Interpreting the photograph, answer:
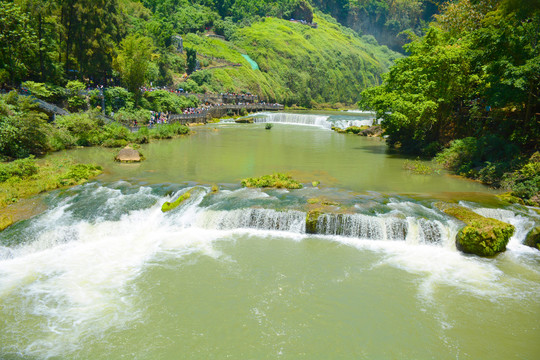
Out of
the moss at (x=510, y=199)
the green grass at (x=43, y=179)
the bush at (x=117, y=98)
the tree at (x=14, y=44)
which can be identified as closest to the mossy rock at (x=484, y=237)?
the moss at (x=510, y=199)

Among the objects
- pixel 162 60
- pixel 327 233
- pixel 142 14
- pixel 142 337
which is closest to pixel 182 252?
pixel 142 337

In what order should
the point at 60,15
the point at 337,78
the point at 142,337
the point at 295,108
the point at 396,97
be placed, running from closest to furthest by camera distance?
the point at 142,337
the point at 396,97
the point at 60,15
the point at 295,108
the point at 337,78

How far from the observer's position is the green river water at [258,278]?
27.9ft

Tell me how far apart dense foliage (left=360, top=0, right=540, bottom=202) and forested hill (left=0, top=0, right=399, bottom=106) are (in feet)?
109

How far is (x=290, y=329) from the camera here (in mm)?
8922

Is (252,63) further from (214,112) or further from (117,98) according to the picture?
(117,98)

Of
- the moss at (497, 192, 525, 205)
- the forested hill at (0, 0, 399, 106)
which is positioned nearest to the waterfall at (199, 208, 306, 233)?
the moss at (497, 192, 525, 205)

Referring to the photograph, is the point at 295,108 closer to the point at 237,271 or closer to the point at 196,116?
the point at 196,116

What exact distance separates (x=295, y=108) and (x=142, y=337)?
335 ft

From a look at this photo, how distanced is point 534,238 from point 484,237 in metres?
2.35

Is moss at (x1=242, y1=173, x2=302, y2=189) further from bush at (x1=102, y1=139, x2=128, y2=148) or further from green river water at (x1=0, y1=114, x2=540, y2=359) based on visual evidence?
bush at (x1=102, y1=139, x2=128, y2=148)

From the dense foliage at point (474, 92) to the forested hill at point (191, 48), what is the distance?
33.2 meters

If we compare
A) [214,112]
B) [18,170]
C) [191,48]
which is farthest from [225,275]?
[191,48]

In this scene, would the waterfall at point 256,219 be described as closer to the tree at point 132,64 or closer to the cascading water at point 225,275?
the cascading water at point 225,275
